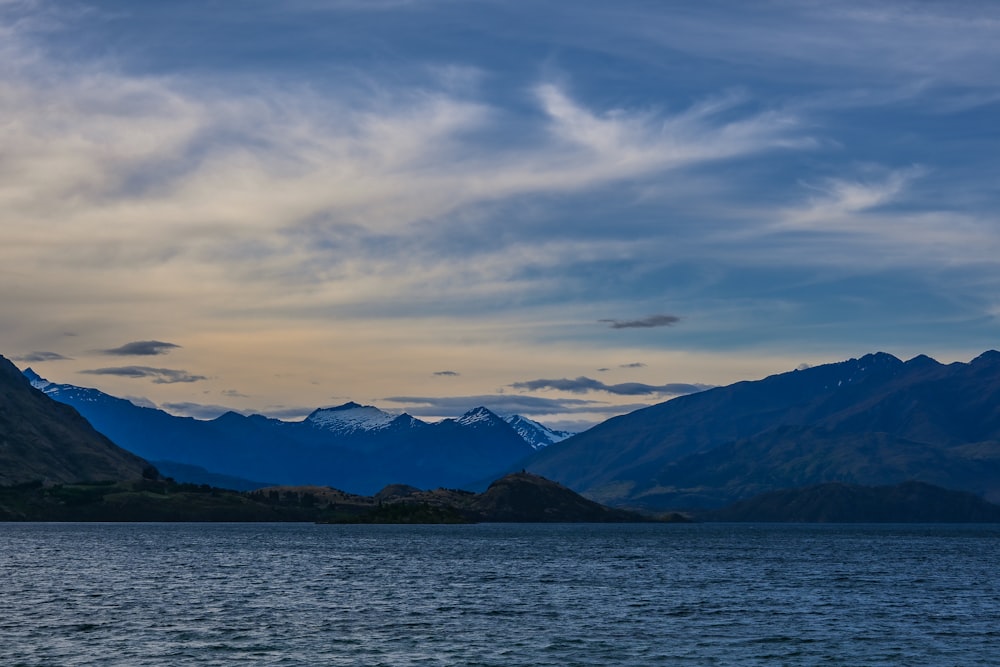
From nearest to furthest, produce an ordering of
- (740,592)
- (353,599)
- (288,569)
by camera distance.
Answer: (353,599)
(740,592)
(288,569)

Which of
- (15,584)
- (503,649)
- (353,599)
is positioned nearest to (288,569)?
(15,584)

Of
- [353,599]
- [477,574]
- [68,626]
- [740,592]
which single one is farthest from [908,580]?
[68,626]

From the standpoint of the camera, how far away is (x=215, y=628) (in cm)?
10588

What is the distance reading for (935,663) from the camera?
297 ft

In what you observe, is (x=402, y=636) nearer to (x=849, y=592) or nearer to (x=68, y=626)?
(x=68, y=626)

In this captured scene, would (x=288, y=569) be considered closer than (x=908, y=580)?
No

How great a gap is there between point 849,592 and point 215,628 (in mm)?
92533

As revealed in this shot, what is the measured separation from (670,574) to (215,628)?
10608cm

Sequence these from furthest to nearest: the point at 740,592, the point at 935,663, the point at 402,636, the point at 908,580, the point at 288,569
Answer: the point at 288,569
the point at 908,580
the point at 740,592
the point at 402,636
the point at 935,663

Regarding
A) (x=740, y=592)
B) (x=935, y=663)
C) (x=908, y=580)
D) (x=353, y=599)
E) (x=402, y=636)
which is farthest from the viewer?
(x=908, y=580)

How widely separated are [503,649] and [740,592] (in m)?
69.8

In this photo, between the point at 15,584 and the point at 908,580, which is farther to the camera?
the point at 908,580

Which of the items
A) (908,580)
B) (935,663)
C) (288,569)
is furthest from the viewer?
(288,569)

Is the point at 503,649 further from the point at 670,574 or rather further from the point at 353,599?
the point at 670,574
